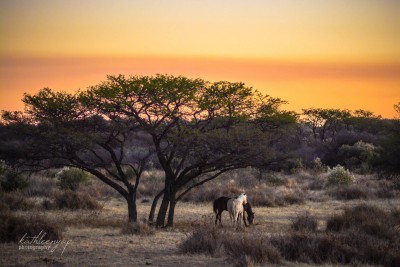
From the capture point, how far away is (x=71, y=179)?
114 feet

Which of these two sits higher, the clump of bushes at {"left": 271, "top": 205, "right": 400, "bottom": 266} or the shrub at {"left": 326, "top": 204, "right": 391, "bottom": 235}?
the shrub at {"left": 326, "top": 204, "right": 391, "bottom": 235}

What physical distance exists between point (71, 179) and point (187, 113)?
15.7m

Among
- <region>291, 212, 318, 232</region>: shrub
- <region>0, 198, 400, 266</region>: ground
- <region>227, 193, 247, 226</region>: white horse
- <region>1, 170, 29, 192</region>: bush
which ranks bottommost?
<region>0, 198, 400, 266</region>: ground

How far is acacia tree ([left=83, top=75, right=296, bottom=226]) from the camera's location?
66.6ft

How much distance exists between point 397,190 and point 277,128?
13.1 meters

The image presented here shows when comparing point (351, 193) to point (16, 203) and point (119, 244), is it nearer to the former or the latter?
point (16, 203)

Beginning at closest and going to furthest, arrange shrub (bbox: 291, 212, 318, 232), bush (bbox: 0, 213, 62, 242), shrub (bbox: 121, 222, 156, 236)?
1. bush (bbox: 0, 213, 62, 242)
2. shrub (bbox: 121, 222, 156, 236)
3. shrub (bbox: 291, 212, 318, 232)

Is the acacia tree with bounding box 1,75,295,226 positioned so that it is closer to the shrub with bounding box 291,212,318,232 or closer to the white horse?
the white horse

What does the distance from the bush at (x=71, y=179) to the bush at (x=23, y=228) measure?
660 inches

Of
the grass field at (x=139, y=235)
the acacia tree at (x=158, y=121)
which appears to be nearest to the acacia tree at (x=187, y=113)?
the acacia tree at (x=158, y=121)

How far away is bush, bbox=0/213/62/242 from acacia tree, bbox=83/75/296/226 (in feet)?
17.8

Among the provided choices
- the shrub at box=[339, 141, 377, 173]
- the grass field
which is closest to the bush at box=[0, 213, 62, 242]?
the grass field

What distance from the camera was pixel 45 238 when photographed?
1639 centimetres

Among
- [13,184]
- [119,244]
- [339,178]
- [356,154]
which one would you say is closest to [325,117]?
[356,154]
